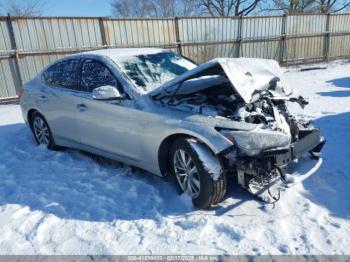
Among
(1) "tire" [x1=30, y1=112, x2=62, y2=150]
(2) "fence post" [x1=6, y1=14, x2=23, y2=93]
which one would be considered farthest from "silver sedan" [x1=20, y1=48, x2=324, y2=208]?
(2) "fence post" [x1=6, y1=14, x2=23, y2=93]

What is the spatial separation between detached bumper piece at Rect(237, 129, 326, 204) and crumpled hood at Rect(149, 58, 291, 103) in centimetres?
61

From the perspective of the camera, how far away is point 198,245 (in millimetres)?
2971

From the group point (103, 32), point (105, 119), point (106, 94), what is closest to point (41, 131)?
point (105, 119)

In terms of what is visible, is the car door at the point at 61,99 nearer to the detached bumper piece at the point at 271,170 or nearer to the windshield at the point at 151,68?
the windshield at the point at 151,68

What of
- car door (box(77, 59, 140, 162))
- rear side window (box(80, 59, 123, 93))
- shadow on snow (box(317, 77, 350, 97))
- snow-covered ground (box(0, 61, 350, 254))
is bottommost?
shadow on snow (box(317, 77, 350, 97))

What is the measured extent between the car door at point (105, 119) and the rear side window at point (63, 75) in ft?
0.61

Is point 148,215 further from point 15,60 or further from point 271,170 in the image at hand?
point 15,60

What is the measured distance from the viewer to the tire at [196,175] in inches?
132

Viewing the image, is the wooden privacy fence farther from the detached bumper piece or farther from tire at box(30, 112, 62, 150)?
the detached bumper piece

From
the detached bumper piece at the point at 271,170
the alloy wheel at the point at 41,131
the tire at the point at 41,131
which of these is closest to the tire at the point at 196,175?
the detached bumper piece at the point at 271,170

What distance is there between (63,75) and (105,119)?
1.31 metres

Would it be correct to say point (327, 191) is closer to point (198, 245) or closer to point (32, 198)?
point (198, 245)

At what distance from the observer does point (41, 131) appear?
18.6 feet

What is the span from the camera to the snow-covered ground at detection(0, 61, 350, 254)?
9.80ft
